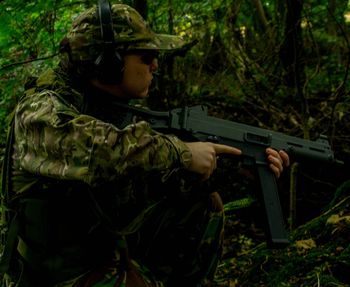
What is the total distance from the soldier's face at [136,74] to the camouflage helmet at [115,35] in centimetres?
6

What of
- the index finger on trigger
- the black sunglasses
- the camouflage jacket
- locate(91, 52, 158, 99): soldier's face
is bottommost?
the index finger on trigger

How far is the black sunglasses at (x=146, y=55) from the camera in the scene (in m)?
2.13

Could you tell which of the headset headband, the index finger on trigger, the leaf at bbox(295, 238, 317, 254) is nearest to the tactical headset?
the headset headband

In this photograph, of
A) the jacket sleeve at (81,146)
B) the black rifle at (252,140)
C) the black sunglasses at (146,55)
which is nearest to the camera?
the jacket sleeve at (81,146)

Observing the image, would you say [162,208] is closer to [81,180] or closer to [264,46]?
[81,180]

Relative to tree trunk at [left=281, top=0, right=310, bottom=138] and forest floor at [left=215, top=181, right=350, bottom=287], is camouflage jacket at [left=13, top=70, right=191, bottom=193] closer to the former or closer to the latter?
forest floor at [left=215, top=181, right=350, bottom=287]

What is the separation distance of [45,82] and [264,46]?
370 cm

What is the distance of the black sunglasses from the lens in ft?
7.00

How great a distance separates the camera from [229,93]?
5129 millimetres

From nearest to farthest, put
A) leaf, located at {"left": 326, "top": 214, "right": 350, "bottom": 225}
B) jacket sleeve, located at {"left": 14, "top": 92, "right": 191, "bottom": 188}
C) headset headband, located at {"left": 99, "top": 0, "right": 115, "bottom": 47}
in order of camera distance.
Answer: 1. jacket sleeve, located at {"left": 14, "top": 92, "right": 191, "bottom": 188}
2. headset headband, located at {"left": 99, "top": 0, "right": 115, "bottom": 47}
3. leaf, located at {"left": 326, "top": 214, "right": 350, "bottom": 225}

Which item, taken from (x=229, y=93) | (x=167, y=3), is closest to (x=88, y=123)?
(x=167, y=3)

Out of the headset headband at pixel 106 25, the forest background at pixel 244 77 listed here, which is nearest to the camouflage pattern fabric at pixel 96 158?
the headset headband at pixel 106 25

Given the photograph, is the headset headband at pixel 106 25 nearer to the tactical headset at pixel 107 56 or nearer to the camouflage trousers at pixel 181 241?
the tactical headset at pixel 107 56

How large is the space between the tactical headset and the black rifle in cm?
17
